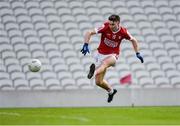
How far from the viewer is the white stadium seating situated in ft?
61.6

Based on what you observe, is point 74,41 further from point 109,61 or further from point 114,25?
point 114,25

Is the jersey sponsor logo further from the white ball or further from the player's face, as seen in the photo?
the white ball

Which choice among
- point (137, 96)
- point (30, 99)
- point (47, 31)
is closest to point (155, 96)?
point (137, 96)

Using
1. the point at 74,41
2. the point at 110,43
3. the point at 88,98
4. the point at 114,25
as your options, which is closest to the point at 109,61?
the point at 110,43

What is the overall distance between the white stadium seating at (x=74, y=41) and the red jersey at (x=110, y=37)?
5.68 meters

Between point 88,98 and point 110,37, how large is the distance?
4.59m

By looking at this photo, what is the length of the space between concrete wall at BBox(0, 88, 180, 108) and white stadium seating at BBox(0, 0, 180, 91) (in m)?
1.44

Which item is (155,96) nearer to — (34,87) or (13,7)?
(34,87)

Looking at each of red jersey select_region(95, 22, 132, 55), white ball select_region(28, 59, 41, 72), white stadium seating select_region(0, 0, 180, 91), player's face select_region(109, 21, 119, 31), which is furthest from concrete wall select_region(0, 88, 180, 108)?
player's face select_region(109, 21, 119, 31)

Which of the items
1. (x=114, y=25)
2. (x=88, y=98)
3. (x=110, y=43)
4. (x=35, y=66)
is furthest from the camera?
(x=88, y=98)

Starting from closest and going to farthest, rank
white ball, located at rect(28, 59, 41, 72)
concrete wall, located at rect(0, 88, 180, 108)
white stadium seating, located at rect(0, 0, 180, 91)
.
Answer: white ball, located at rect(28, 59, 41, 72), concrete wall, located at rect(0, 88, 180, 108), white stadium seating, located at rect(0, 0, 180, 91)

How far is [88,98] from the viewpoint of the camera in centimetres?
1708

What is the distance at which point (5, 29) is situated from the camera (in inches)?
808

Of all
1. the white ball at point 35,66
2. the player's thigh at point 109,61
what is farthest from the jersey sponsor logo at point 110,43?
the white ball at point 35,66
